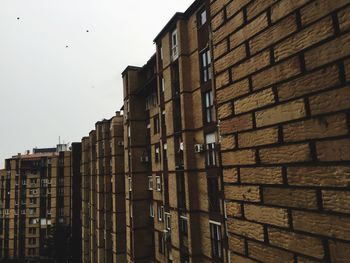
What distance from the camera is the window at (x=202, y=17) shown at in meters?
17.5

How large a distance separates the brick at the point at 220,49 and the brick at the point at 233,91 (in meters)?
0.41

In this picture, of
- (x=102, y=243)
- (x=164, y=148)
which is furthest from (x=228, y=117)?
(x=102, y=243)

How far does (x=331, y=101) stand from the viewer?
2166mm

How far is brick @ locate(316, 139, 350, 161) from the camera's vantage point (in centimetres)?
206

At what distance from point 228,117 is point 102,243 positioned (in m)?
38.0

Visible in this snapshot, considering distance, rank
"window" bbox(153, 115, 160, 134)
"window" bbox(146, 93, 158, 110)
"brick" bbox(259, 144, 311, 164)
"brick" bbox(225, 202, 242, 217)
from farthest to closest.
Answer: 1. "window" bbox(146, 93, 158, 110)
2. "window" bbox(153, 115, 160, 134)
3. "brick" bbox(225, 202, 242, 217)
4. "brick" bbox(259, 144, 311, 164)

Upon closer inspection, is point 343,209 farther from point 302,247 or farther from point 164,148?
point 164,148

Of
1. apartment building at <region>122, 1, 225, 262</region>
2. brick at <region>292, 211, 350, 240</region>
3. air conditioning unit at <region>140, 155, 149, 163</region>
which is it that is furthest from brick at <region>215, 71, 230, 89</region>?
air conditioning unit at <region>140, 155, 149, 163</region>

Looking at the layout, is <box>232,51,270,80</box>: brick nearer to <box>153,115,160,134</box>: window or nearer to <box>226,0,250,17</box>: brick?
<box>226,0,250,17</box>: brick

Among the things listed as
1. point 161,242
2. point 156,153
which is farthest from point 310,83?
point 161,242

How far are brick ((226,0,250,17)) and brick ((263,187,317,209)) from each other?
1818 mm

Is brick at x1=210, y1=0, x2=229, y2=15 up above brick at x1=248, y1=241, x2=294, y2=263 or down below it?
above

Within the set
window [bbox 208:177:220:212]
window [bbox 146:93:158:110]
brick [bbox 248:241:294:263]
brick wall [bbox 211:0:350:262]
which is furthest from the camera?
window [bbox 146:93:158:110]

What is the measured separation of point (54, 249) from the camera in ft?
171
